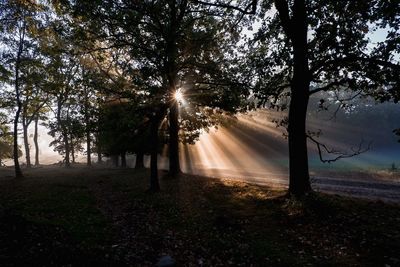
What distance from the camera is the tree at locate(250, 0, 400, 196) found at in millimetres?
12383

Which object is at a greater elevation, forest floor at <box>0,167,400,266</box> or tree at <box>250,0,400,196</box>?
tree at <box>250,0,400,196</box>

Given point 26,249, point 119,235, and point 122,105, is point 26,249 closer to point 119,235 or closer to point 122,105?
point 119,235

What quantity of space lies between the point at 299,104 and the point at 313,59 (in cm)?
196

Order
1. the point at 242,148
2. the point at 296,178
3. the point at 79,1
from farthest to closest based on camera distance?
the point at 242,148 → the point at 79,1 → the point at 296,178

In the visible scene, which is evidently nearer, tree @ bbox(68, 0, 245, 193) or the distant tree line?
the distant tree line

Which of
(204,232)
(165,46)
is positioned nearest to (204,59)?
(165,46)

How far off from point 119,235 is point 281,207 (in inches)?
252

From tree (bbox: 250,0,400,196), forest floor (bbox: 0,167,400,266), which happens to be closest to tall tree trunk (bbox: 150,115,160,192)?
forest floor (bbox: 0,167,400,266)

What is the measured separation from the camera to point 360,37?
41.8 feet

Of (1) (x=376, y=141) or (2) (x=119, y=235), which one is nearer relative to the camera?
(2) (x=119, y=235)

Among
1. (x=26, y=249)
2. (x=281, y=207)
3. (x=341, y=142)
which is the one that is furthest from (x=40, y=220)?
(x=341, y=142)

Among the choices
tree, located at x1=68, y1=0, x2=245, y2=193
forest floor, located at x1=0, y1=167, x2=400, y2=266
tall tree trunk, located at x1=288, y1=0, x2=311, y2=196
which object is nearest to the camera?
forest floor, located at x1=0, y1=167, x2=400, y2=266

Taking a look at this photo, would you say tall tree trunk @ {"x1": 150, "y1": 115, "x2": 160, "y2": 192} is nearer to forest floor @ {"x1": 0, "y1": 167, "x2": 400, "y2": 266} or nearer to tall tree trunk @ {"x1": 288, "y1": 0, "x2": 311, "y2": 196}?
forest floor @ {"x1": 0, "y1": 167, "x2": 400, "y2": 266}

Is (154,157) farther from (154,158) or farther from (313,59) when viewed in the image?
(313,59)
